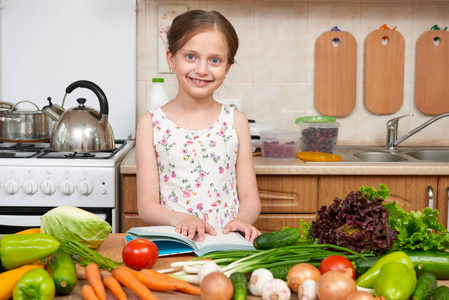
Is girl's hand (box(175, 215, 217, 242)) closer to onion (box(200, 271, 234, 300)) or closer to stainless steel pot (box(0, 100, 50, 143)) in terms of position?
onion (box(200, 271, 234, 300))

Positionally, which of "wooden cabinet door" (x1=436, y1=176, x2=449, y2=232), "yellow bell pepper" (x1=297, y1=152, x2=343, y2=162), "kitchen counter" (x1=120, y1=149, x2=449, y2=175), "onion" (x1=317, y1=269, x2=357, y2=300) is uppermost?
"yellow bell pepper" (x1=297, y1=152, x2=343, y2=162)

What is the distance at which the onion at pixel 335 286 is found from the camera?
80 cm

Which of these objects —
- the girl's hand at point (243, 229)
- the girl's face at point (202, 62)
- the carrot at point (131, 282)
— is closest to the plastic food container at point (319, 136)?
the girl's face at point (202, 62)

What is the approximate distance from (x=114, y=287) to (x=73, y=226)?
0.71 feet

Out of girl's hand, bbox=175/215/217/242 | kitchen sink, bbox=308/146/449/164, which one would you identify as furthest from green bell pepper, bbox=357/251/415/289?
kitchen sink, bbox=308/146/449/164

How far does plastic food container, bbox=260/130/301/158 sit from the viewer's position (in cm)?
223

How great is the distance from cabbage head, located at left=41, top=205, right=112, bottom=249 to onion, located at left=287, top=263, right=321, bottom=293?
0.40 m

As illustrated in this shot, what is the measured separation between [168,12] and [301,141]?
89cm

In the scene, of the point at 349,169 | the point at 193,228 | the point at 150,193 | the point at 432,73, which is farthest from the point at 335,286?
the point at 432,73

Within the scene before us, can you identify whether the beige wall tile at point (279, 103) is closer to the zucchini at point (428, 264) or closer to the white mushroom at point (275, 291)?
the zucchini at point (428, 264)

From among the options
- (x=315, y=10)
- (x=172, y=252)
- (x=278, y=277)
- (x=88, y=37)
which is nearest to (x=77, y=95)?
(x=88, y=37)

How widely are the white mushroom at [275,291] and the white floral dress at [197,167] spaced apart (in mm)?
775

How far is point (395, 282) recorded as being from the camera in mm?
811

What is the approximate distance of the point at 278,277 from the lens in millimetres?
912
